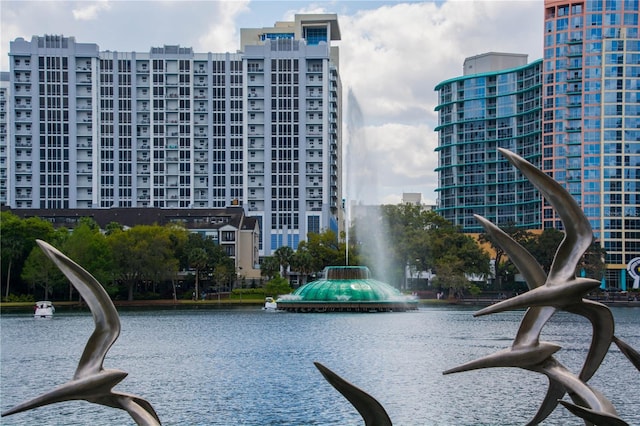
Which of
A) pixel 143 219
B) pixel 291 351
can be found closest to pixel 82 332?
pixel 291 351

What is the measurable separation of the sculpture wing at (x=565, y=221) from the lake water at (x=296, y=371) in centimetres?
1513

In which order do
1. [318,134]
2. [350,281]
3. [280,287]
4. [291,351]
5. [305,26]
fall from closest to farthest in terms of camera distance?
[291,351]
[350,281]
[280,287]
[318,134]
[305,26]

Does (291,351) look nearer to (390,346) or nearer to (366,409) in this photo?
(390,346)

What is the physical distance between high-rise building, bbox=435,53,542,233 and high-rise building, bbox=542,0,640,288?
1168cm

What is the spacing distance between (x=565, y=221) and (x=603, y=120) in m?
128

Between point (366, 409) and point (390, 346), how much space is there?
3782 cm

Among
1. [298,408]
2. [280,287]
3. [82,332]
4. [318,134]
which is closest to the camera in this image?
[298,408]

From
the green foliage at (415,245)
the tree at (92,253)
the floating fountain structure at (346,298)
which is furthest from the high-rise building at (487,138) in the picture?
the tree at (92,253)

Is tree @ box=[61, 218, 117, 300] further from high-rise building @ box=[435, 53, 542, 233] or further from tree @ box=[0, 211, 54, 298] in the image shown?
high-rise building @ box=[435, 53, 542, 233]

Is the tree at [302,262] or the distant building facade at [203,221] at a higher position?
the distant building facade at [203,221]

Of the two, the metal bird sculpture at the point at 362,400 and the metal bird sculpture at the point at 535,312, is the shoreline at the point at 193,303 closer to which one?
the metal bird sculpture at the point at 535,312

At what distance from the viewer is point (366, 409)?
1195cm

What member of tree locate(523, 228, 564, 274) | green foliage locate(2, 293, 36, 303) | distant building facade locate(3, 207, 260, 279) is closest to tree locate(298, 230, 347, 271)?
distant building facade locate(3, 207, 260, 279)

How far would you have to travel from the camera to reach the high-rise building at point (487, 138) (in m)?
152
